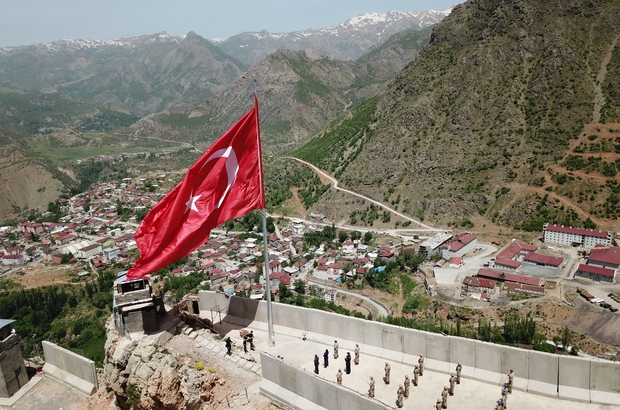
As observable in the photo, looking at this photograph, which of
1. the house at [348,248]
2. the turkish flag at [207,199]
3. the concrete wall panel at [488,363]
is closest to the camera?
the concrete wall panel at [488,363]

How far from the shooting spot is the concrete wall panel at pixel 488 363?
11.6 metres

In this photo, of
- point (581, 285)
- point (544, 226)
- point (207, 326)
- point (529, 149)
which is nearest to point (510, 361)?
point (207, 326)

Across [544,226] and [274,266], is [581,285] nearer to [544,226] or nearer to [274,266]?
[544,226]

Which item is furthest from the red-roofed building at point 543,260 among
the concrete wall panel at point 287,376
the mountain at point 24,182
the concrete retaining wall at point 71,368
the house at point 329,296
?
the mountain at point 24,182

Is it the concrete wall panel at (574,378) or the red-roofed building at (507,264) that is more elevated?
the concrete wall panel at (574,378)

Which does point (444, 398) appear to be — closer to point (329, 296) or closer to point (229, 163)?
point (229, 163)

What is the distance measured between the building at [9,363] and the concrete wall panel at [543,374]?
1645cm

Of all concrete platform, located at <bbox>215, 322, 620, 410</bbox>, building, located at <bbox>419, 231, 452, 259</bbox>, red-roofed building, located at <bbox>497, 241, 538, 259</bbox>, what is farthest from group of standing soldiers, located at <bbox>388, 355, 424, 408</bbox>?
building, located at <bbox>419, 231, 452, 259</bbox>

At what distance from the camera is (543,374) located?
11062 millimetres

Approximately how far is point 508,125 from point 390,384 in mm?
65246

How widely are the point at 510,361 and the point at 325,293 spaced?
132ft

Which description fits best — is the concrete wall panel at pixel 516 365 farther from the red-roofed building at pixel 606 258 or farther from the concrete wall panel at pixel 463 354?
the red-roofed building at pixel 606 258

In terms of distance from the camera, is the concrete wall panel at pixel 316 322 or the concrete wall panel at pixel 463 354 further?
the concrete wall panel at pixel 316 322

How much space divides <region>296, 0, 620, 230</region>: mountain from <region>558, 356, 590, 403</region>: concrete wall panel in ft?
171
